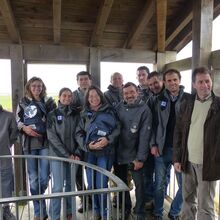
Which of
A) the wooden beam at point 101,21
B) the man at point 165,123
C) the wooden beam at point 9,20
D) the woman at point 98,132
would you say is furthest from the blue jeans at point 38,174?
the wooden beam at point 101,21

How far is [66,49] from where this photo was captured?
390cm

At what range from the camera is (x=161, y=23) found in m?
3.43

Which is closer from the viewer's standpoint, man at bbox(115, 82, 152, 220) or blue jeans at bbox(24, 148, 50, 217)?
man at bbox(115, 82, 152, 220)

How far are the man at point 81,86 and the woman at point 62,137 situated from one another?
1.02 feet

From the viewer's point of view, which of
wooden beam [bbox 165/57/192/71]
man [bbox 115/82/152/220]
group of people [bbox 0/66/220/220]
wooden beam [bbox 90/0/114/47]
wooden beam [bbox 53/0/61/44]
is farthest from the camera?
wooden beam [bbox 165/57/192/71]

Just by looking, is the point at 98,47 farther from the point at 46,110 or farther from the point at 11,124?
the point at 11,124

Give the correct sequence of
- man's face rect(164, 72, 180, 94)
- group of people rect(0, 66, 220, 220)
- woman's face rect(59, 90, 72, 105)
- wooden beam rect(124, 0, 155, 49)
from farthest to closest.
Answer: wooden beam rect(124, 0, 155, 49), woman's face rect(59, 90, 72, 105), man's face rect(164, 72, 180, 94), group of people rect(0, 66, 220, 220)

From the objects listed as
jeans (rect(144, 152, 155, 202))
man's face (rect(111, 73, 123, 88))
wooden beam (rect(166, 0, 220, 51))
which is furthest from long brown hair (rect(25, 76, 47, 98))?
wooden beam (rect(166, 0, 220, 51))

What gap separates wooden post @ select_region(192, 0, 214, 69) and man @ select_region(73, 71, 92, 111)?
1.21 meters

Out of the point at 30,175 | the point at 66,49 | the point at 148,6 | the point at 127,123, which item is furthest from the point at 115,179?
the point at 66,49

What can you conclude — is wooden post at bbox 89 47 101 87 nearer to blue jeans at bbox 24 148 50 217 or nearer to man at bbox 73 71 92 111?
man at bbox 73 71 92 111

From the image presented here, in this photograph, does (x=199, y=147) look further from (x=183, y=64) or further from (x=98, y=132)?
(x=183, y=64)

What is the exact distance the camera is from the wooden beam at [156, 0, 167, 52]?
3.04 meters

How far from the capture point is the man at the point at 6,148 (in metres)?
2.96
